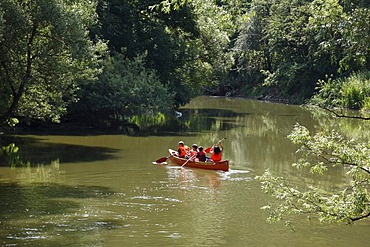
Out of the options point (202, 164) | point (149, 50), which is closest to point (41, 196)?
point (202, 164)

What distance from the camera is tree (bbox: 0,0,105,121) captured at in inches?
821

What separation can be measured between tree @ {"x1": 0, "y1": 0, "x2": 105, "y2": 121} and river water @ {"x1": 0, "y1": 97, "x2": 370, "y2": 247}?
7.40ft

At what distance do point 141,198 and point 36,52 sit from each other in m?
7.98

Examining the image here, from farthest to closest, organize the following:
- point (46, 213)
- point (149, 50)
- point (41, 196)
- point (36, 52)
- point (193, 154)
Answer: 1. point (149, 50)
2. point (193, 154)
3. point (36, 52)
4. point (41, 196)
5. point (46, 213)

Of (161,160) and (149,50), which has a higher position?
(149,50)

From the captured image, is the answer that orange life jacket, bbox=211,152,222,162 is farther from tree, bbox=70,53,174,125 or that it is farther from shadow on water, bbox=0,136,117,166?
tree, bbox=70,53,174,125

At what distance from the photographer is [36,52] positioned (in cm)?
2122

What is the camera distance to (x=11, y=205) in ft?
48.0

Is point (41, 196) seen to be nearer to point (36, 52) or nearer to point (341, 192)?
point (36, 52)

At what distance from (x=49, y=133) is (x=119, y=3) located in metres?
9.95

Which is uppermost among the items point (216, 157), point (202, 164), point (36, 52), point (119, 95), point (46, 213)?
point (36, 52)

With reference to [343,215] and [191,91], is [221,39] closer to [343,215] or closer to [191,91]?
[191,91]

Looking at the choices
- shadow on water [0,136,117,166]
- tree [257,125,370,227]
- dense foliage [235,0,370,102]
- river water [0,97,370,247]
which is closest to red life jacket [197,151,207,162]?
river water [0,97,370,247]

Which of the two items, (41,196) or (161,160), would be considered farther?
(161,160)
